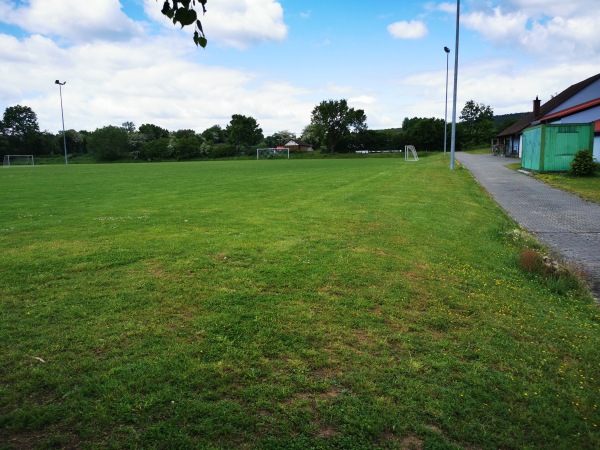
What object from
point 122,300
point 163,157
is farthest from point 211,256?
point 163,157

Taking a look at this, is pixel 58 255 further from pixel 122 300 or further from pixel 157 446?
pixel 157 446

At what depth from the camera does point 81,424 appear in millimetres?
3057

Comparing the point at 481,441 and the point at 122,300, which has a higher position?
the point at 122,300

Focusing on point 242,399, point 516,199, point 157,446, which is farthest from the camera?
point 516,199

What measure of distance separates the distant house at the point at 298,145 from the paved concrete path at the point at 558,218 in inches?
4213

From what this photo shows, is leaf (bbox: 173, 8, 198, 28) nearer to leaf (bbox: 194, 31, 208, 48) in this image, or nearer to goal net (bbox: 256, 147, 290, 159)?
leaf (bbox: 194, 31, 208, 48)

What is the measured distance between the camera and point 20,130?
102812mm

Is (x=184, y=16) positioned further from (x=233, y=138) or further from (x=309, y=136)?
(x=309, y=136)

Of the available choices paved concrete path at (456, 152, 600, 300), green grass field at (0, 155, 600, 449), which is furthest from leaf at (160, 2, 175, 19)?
paved concrete path at (456, 152, 600, 300)

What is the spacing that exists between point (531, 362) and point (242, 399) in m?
2.79

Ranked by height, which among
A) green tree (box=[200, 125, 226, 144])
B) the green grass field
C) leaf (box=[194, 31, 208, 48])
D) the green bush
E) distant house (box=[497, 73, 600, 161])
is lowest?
the green grass field

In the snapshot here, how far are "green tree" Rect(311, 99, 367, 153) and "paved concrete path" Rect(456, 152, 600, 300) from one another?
83.7 m

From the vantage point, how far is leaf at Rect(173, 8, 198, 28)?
2854mm

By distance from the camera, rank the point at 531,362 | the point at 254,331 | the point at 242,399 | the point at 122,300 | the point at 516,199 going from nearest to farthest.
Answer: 1. the point at 242,399
2. the point at 531,362
3. the point at 254,331
4. the point at 122,300
5. the point at 516,199
